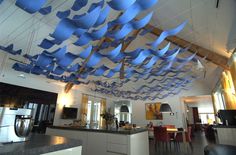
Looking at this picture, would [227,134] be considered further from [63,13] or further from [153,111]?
[153,111]

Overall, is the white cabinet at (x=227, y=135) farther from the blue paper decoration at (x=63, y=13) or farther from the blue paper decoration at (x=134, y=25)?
the blue paper decoration at (x=63, y=13)

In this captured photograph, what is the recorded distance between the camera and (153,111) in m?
8.55

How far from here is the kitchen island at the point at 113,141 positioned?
2713mm

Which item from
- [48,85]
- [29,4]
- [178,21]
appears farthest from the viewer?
[48,85]

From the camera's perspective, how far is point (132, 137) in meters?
2.77

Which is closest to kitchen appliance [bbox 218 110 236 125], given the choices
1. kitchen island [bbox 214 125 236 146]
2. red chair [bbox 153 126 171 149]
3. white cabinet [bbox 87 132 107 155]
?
kitchen island [bbox 214 125 236 146]

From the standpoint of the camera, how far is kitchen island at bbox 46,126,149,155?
8.90ft

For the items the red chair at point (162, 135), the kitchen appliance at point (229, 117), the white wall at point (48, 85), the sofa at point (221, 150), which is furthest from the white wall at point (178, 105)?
the sofa at point (221, 150)

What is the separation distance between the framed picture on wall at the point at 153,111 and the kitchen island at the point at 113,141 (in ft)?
17.1

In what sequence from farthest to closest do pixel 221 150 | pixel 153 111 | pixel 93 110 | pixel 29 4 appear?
pixel 93 110, pixel 153 111, pixel 221 150, pixel 29 4

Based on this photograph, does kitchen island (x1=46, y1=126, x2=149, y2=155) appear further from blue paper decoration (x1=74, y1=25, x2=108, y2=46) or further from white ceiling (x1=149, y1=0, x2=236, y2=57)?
white ceiling (x1=149, y1=0, x2=236, y2=57)

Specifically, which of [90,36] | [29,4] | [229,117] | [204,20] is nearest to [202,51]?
[204,20]

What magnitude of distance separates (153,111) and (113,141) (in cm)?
623

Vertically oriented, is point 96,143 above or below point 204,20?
below
